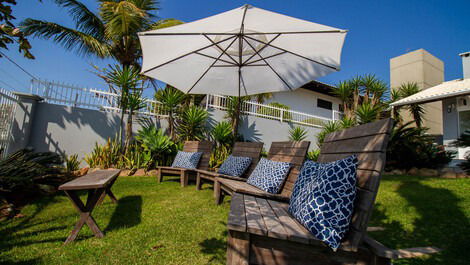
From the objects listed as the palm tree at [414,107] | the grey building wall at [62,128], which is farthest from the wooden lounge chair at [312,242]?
the palm tree at [414,107]

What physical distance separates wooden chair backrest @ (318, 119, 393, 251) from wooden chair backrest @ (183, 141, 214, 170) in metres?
3.83

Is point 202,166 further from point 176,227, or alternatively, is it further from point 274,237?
point 274,237

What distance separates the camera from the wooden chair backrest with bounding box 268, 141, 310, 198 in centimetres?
271

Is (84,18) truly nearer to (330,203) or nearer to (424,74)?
(330,203)

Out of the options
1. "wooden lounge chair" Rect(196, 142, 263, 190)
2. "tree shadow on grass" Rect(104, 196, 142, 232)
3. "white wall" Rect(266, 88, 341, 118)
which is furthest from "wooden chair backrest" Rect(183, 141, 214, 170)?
"white wall" Rect(266, 88, 341, 118)

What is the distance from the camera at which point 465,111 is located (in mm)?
9258

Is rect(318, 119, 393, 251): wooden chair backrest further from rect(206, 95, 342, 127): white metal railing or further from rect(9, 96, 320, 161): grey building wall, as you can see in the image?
rect(206, 95, 342, 127): white metal railing

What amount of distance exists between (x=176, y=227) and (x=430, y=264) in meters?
2.44

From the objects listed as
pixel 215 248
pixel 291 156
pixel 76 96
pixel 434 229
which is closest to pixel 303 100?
pixel 76 96

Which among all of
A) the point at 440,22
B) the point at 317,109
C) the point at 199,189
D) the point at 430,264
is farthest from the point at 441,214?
the point at 440,22

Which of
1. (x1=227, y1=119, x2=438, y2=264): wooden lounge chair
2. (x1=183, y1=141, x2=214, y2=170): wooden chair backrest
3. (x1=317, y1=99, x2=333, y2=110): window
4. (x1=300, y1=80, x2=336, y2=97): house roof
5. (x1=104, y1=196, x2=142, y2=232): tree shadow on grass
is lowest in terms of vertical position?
(x1=104, y1=196, x2=142, y2=232): tree shadow on grass

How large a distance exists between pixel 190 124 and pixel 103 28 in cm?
579

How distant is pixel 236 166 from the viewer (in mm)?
4207

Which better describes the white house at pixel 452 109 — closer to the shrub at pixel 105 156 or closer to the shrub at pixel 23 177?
the shrub at pixel 105 156
